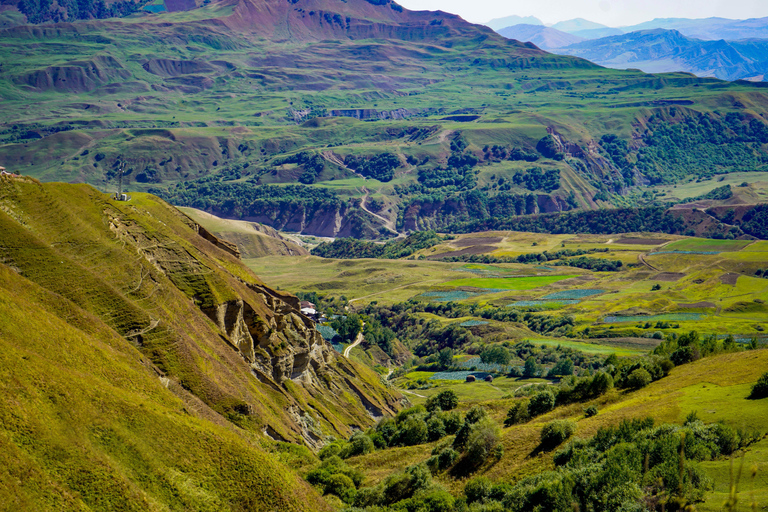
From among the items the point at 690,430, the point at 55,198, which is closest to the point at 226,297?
the point at 55,198

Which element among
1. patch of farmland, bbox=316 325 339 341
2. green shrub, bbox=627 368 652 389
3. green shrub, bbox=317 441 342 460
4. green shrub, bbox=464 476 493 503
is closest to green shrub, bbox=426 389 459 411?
green shrub, bbox=317 441 342 460

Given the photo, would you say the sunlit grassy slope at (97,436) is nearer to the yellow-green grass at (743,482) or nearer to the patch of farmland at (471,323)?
the yellow-green grass at (743,482)

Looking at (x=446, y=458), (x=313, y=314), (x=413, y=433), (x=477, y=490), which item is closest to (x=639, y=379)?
(x=446, y=458)

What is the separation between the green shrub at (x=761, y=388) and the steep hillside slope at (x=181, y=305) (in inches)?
1478

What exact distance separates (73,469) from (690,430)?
35.1 m

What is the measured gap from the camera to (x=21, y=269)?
53781mm

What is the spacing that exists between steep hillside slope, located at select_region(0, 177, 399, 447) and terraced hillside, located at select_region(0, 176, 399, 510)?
0.17 metres

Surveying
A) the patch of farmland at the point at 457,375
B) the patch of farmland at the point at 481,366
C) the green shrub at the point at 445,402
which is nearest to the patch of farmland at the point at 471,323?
the patch of farmland at the point at 481,366

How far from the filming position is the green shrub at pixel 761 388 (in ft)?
168

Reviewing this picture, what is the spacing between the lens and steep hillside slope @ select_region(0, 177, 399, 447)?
183ft

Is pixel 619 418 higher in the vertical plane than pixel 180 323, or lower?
lower

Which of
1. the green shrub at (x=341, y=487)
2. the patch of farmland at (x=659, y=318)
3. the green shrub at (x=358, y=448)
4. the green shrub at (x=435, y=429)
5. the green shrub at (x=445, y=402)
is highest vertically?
the green shrub at (x=341, y=487)

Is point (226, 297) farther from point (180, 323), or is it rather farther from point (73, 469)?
point (73, 469)

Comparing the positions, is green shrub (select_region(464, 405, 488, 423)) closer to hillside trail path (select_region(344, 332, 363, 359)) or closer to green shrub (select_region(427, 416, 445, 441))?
green shrub (select_region(427, 416, 445, 441))
